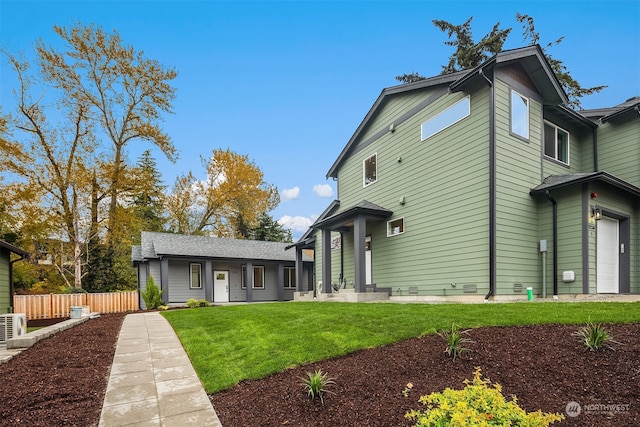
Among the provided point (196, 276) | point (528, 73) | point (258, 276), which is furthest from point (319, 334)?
point (258, 276)

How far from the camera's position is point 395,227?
39.2 feet

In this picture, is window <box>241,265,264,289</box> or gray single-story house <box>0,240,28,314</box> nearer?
gray single-story house <box>0,240,28,314</box>

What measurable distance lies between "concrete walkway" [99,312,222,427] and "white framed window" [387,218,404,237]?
24.4 feet

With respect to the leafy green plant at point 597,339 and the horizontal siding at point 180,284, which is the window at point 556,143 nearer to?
the leafy green plant at point 597,339

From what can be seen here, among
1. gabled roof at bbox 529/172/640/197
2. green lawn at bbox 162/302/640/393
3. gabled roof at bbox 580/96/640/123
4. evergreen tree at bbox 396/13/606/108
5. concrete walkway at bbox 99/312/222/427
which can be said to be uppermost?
evergreen tree at bbox 396/13/606/108

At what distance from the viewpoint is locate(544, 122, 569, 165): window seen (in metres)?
10.5

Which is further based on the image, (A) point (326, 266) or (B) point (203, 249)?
(B) point (203, 249)

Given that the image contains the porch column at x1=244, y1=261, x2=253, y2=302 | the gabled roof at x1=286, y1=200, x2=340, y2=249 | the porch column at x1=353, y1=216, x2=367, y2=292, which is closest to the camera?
the porch column at x1=353, y1=216, x2=367, y2=292

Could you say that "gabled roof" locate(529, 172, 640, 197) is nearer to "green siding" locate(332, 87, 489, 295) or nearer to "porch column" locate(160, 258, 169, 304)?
"green siding" locate(332, 87, 489, 295)

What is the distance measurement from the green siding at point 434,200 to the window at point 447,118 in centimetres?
14

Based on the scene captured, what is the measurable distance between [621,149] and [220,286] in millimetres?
19190

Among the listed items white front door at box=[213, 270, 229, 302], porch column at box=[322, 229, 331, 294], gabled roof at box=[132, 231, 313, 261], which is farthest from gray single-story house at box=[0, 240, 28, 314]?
white front door at box=[213, 270, 229, 302]
